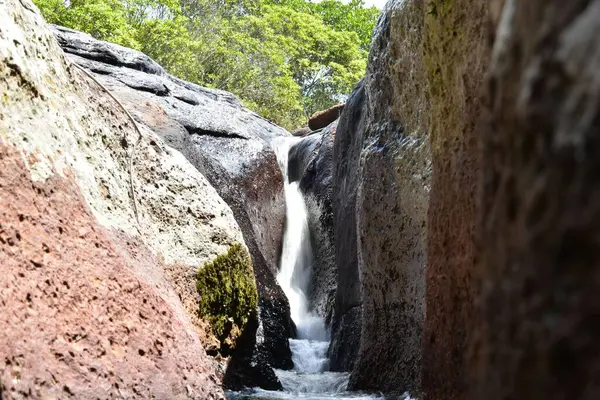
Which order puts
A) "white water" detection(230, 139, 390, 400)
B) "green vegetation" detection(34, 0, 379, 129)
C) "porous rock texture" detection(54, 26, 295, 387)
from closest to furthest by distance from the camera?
1. "white water" detection(230, 139, 390, 400)
2. "porous rock texture" detection(54, 26, 295, 387)
3. "green vegetation" detection(34, 0, 379, 129)

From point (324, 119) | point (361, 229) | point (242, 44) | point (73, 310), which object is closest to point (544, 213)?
point (73, 310)

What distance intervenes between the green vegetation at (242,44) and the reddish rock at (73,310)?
51.8ft

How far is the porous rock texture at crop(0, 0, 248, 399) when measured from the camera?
129 inches

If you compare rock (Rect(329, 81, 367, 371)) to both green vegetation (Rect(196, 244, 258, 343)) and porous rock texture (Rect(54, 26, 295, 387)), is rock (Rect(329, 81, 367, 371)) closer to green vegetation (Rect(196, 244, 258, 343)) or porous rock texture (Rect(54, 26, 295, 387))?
porous rock texture (Rect(54, 26, 295, 387))

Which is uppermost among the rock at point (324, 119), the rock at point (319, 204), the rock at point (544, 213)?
the rock at point (324, 119)

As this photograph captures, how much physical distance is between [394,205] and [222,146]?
19.2 feet

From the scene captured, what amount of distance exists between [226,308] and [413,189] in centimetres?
195

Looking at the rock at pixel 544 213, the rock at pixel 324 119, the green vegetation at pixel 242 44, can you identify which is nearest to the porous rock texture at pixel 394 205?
the rock at pixel 544 213

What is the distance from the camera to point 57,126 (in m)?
4.23

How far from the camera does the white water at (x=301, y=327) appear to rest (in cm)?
824

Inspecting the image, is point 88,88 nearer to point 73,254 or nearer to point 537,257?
point 73,254

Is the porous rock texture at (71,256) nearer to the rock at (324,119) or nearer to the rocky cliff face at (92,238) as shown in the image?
the rocky cliff face at (92,238)

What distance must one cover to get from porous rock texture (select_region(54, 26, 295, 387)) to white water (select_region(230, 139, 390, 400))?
0.32 metres

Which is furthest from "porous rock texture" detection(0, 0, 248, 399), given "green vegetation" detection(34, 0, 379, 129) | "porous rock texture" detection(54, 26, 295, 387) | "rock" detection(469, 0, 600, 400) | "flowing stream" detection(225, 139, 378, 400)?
"green vegetation" detection(34, 0, 379, 129)
